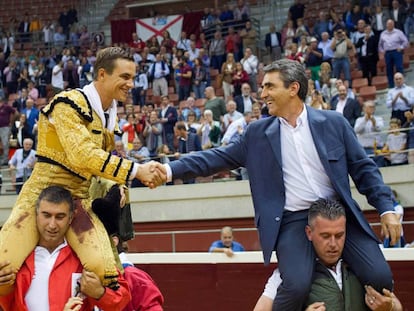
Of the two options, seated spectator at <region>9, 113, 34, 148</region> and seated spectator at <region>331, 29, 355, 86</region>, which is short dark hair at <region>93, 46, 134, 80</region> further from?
seated spectator at <region>9, 113, 34, 148</region>

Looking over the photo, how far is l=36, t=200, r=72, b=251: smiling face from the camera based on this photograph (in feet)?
14.6

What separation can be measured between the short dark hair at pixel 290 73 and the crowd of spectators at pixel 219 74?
18.7ft

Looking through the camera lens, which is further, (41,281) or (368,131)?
(368,131)

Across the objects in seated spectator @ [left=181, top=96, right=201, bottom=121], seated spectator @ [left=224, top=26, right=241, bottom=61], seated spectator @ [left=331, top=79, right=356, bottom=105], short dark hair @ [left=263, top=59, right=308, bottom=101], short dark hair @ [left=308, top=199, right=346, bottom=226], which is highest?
seated spectator @ [left=224, top=26, right=241, bottom=61]

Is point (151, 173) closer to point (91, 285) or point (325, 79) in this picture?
point (91, 285)

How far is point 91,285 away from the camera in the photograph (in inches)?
175

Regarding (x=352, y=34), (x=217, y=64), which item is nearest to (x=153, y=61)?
(x=217, y=64)

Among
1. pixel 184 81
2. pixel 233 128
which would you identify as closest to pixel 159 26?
pixel 184 81

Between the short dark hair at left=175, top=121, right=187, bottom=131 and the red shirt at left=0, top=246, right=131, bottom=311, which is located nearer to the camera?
the red shirt at left=0, top=246, right=131, bottom=311

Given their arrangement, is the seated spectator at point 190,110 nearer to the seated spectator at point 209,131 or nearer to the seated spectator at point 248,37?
the seated spectator at point 209,131

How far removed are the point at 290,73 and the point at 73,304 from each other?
1.61 meters

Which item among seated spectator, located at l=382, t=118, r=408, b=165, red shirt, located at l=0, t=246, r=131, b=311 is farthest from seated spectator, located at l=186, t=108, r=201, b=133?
red shirt, located at l=0, t=246, r=131, b=311

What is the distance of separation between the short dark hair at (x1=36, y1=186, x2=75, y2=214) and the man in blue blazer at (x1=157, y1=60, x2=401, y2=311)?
3.10 feet

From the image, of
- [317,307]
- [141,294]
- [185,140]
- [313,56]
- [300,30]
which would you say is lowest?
[141,294]
